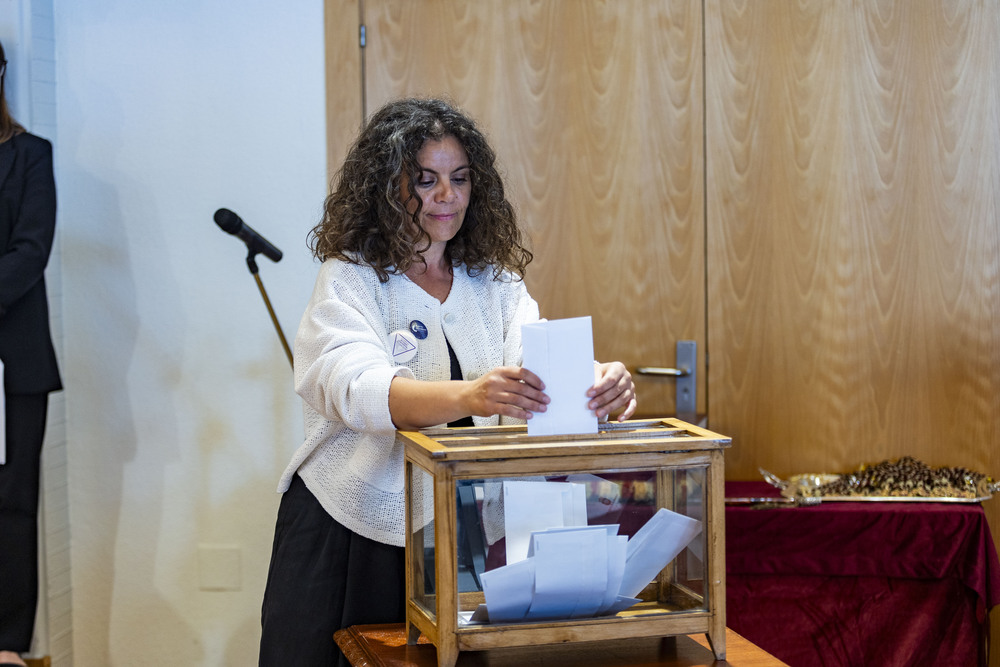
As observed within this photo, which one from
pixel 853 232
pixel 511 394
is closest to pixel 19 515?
pixel 511 394

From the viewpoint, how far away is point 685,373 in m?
2.91

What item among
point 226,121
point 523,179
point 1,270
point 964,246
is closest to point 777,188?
point 964,246

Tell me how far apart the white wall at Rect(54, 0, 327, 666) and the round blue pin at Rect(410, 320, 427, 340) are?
146cm

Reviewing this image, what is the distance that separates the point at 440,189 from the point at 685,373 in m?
1.54

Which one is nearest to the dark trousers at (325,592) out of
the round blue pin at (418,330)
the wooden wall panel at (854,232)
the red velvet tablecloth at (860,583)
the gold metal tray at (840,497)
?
the round blue pin at (418,330)

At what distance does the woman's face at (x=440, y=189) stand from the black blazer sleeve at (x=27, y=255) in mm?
1489

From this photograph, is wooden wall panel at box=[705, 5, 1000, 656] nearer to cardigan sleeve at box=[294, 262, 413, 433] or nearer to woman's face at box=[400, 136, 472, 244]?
woman's face at box=[400, 136, 472, 244]

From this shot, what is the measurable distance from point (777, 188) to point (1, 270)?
84.3 inches

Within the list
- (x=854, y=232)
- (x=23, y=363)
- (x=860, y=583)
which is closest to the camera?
(x=860, y=583)

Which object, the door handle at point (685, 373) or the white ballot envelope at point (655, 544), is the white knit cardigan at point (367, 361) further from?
the door handle at point (685, 373)

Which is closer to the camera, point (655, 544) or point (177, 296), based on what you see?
point (655, 544)

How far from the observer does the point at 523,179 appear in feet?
9.56

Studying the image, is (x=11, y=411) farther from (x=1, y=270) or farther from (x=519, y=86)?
(x=519, y=86)

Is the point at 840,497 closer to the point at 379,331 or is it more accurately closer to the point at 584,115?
the point at 584,115
